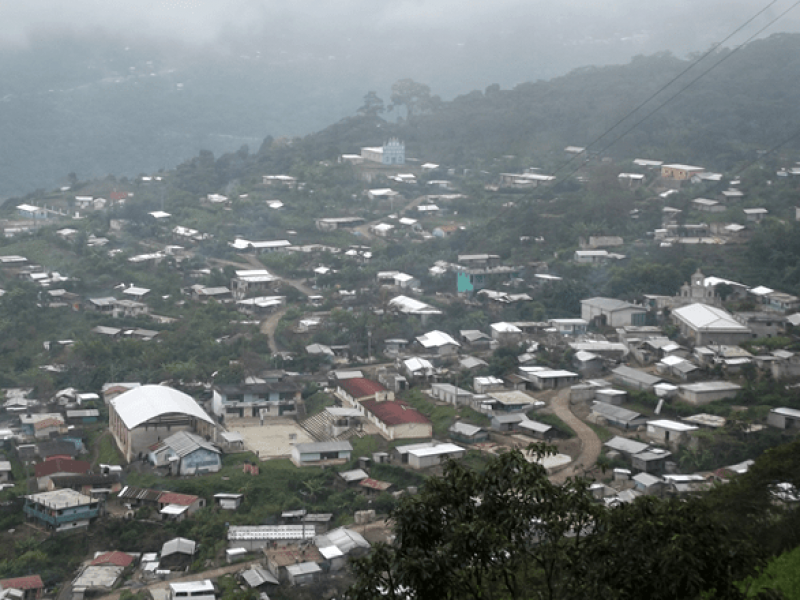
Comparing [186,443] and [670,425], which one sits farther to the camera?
[186,443]

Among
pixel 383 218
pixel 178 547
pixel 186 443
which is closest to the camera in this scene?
pixel 178 547

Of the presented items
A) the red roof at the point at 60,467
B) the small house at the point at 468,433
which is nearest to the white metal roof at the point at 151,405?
the red roof at the point at 60,467

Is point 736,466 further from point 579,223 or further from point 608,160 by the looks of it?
point 608,160

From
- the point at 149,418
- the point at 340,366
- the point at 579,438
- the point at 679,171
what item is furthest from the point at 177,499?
the point at 679,171

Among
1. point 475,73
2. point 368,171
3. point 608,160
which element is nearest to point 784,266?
point 608,160

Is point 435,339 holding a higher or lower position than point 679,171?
lower

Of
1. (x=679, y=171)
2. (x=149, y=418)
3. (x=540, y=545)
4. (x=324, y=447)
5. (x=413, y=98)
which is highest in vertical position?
(x=413, y=98)

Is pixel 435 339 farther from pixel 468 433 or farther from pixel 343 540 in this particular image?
pixel 343 540

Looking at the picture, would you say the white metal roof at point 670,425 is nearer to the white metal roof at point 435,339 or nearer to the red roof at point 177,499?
the white metal roof at point 435,339
